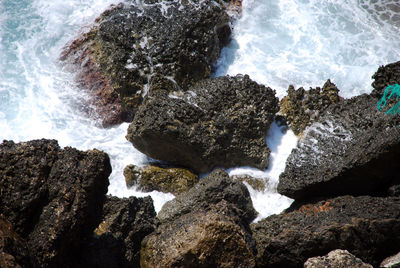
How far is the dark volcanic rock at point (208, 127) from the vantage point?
6.91m

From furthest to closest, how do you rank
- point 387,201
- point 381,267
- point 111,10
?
point 111,10 → point 387,201 → point 381,267

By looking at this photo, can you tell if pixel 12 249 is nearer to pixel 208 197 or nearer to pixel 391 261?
pixel 208 197

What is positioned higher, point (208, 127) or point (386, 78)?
point (386, 78)

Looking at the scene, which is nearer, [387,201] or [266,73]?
[387,201]

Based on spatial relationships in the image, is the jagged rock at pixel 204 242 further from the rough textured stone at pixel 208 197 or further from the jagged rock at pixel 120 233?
the rough textured stone at pixel 208 197

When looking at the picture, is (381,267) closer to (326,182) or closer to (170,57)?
(326,182)

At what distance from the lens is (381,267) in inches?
184

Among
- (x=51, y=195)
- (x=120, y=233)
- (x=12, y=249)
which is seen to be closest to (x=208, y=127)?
(x=120, y=233)

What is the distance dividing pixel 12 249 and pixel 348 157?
433cm

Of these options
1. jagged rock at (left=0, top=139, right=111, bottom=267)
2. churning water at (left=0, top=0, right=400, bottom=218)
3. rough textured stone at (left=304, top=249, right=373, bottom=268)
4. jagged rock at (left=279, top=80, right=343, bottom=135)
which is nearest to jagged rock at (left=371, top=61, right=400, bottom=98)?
jagged rock at (left=279, top=80, right=343, bottom=135)

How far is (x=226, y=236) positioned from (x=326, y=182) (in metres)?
1.73

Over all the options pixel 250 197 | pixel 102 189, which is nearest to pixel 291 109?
pixel 250 197

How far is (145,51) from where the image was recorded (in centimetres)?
856

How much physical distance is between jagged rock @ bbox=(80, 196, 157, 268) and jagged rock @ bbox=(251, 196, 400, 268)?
67.2 inches
